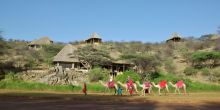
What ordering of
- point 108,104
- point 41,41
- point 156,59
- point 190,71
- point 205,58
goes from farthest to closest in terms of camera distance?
point 41,41, point 205,58, point 190,71, point 156,59, point 108,104

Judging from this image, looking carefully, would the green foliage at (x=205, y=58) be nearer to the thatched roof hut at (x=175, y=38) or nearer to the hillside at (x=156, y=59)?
the hillside at (x=156, y=59)

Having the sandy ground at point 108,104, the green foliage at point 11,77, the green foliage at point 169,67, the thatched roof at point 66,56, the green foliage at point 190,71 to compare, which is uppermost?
the thatched roof at point 66,56

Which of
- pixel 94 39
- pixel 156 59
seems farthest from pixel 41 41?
pixel 156 59

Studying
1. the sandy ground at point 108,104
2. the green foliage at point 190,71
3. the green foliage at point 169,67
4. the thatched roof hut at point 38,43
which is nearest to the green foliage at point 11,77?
the sandy ground at point 108,104

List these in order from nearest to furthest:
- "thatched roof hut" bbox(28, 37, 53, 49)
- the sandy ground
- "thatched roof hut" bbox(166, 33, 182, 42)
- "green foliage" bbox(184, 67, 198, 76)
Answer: the sandy ground, "green foliage" bbox(184, 67, 198, 76), "thatched roof hut" bbox(28, 37, 53, 49), "thatched roof hut" bbox(166, 33, 182, 42)

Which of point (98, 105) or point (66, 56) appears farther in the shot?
point (66, 56)

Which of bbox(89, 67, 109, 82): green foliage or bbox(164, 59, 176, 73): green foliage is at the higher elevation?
bbox(164, 59, 176, 73): green foliage

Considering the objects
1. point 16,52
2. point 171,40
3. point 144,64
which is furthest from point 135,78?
point 171,40

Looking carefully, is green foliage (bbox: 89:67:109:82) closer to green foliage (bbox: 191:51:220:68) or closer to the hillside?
the hillside

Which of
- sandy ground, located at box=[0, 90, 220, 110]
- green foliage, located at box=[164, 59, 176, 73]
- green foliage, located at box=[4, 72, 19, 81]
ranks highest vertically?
green foliage, located at box=[164, 59, 176, 73]

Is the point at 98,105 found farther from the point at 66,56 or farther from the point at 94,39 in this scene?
the point at 94,39

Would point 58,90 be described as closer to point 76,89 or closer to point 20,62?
point 76,89

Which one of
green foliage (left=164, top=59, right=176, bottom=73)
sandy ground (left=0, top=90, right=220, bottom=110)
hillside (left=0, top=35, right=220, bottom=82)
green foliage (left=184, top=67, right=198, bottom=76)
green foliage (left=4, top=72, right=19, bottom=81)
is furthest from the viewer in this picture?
green foliage (left=164, top=59, right=176, bottom=73)

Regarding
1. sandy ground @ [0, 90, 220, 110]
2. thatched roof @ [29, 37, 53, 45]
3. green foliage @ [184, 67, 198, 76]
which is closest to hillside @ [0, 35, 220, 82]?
green foliage @ [184, 67, 198, 76]
